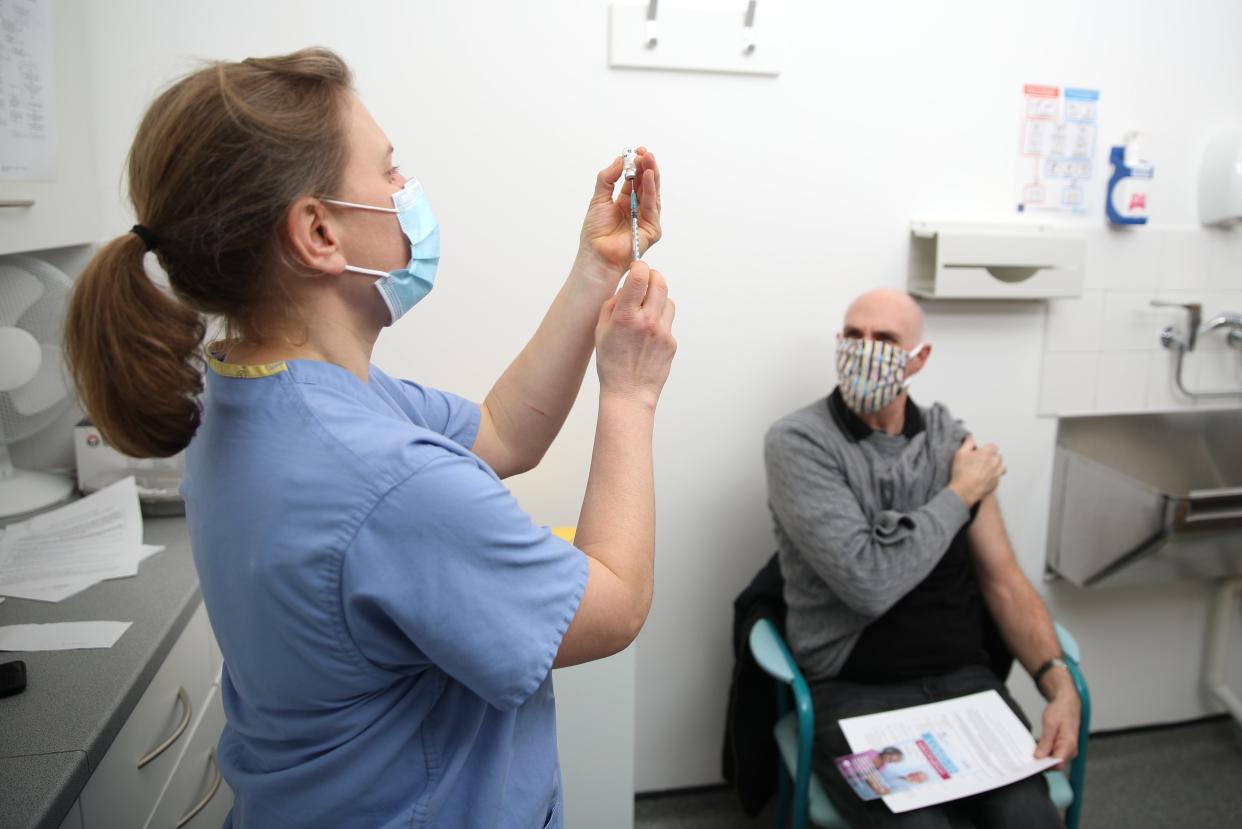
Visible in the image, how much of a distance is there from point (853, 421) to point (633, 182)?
98 cm

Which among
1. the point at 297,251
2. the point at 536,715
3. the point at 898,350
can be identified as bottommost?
the point at 536,715

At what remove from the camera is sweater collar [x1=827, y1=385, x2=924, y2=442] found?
1.88 metres

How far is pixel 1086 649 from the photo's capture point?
8.11 feet

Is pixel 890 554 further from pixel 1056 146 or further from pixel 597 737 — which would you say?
pixel 1056 146

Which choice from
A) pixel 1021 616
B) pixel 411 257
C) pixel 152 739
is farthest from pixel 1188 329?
pixel 152 739

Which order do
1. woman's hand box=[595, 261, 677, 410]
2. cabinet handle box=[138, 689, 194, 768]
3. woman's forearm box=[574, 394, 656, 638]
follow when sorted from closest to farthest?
woman's forearm box=[574, 394, 656, 638] < woman's hand box=[595, 261, 677, 410] < cabinet handle box=[138, 689, 194, 768]

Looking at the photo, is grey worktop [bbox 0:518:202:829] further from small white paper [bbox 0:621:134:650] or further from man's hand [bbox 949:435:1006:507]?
man's hand [bbox 949:435:1006:507]

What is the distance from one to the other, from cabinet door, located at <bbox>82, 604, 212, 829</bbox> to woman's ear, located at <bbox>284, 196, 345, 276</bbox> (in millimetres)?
740

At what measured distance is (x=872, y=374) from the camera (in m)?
1.83

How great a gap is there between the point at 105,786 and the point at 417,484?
764 millimetres

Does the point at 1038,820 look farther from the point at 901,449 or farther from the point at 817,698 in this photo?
the point at 901,449

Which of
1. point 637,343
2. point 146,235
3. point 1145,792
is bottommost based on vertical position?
point 1145,792

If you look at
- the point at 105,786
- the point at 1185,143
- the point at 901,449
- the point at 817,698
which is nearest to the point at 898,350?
the point at 901,449

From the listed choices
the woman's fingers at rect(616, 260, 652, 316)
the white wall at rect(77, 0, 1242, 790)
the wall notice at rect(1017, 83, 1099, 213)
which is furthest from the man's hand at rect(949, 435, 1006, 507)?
the woman's fingers at rect(616, 260, 652, 316)
